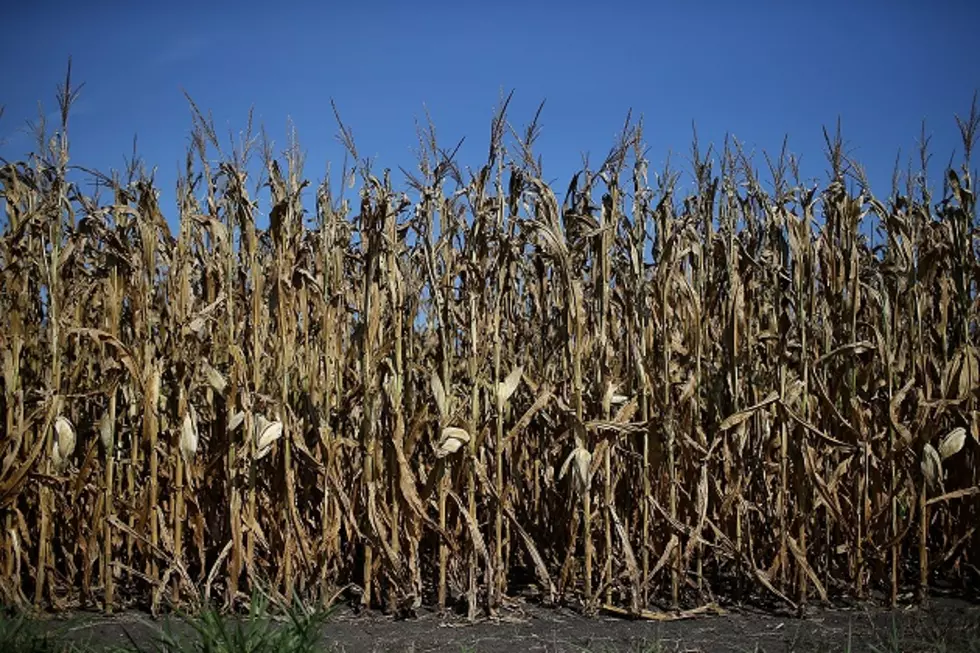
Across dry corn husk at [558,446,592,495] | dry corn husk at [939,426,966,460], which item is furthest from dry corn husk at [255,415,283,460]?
dry corn husk at [939,426,966,460]

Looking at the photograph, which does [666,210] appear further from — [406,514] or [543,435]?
[406,514]

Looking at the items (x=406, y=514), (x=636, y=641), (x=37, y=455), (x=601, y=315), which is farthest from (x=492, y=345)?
(x=37, y=455)

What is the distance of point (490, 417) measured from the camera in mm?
4371

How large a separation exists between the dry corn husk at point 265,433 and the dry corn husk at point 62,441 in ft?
3.25

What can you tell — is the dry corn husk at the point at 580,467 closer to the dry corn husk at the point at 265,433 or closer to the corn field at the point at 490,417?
the corn field at the point at 490,417

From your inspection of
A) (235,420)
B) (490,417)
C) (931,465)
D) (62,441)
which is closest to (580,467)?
(490,417)

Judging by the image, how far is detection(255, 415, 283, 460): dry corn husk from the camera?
14.0ft

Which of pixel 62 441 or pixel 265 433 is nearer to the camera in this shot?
pixel 265 433

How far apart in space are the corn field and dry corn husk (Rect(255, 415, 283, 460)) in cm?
2

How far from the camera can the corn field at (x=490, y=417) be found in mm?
4441

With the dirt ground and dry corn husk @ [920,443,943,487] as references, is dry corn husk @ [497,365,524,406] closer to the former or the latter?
the dirt ground

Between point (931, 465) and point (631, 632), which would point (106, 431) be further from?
point (931, 465)

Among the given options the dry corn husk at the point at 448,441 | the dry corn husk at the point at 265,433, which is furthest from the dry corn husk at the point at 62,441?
the dry corn husk at the point at 448,441

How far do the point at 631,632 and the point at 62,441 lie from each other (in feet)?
9.22
